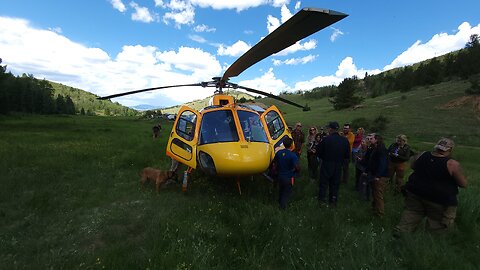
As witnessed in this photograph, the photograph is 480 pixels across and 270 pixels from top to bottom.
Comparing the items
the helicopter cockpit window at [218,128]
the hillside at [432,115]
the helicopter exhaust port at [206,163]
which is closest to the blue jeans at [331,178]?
the helicopter cockpit window at [218,128]

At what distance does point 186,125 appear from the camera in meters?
8.30

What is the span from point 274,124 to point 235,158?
102 inches

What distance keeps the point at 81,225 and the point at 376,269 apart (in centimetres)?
527

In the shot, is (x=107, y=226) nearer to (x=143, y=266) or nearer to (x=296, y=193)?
(x=143, y=266)

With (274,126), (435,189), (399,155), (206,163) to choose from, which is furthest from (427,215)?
(274,126)

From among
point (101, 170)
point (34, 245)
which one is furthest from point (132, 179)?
point (34, 245)

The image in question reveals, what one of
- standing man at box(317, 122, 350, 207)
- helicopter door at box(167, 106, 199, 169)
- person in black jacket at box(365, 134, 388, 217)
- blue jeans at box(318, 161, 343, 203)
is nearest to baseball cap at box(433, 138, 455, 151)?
person in black jacket at box(365, 134, 388, 217)

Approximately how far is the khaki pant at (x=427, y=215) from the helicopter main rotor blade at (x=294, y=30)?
3287mm

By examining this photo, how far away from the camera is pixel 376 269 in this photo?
3822 mm

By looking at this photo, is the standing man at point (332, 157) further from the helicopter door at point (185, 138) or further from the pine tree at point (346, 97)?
the pine tree at point (346, 97)

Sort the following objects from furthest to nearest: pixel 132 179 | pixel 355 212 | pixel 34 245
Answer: pixel 132 179, pixel 355 212, pixel 34 245

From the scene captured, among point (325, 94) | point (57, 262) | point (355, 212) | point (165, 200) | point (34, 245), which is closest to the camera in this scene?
point (57, 262)

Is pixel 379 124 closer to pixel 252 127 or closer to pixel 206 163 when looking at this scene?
pixel 252 127

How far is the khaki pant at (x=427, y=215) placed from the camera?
4922mm
